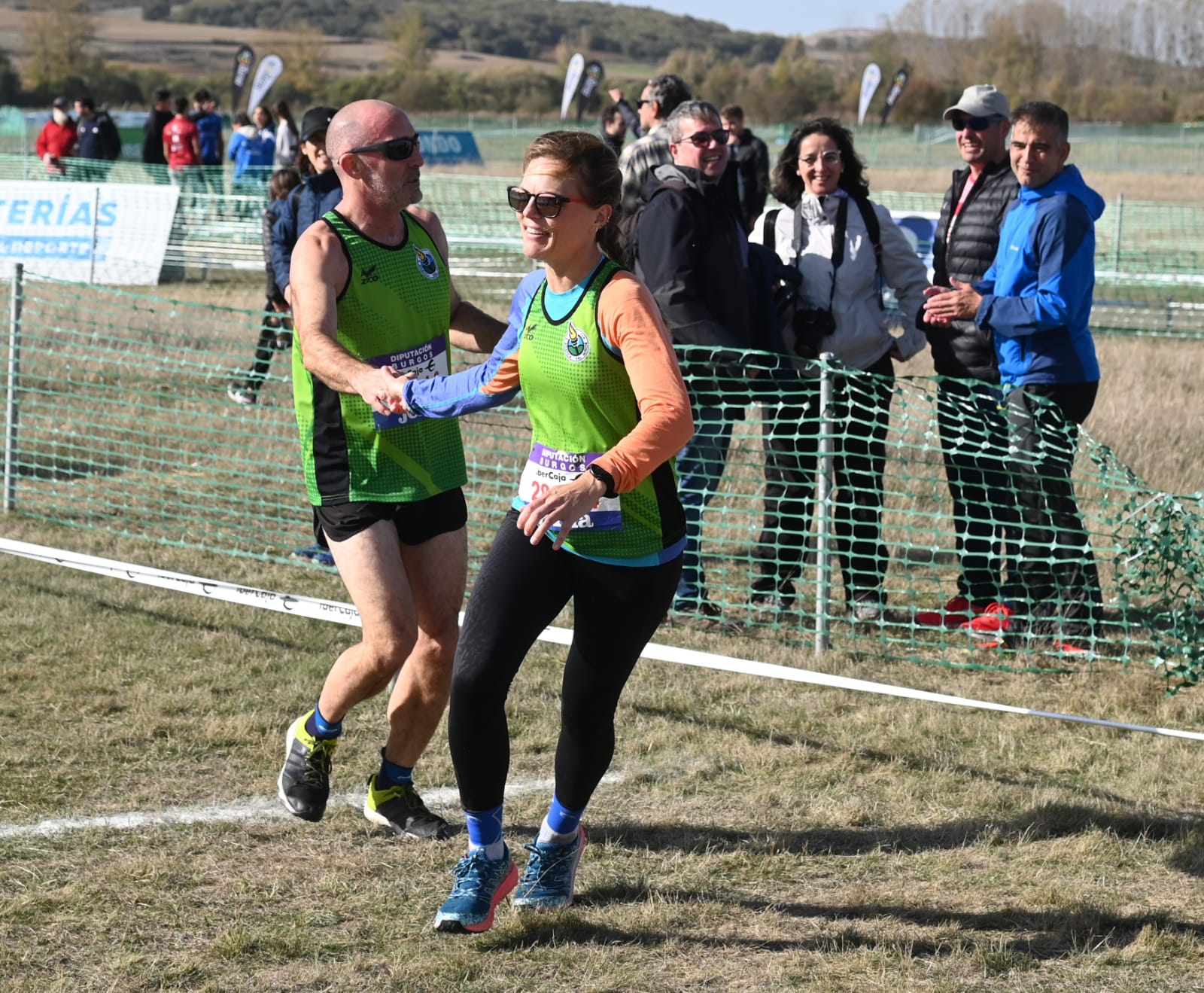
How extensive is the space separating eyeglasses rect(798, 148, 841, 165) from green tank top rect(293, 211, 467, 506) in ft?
9.18

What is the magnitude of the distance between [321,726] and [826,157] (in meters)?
3.54

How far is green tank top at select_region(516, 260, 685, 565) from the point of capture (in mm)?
3545

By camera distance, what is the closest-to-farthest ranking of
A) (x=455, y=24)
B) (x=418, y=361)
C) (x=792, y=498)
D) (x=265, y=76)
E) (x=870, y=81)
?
(x=418, y=361) → (x=792, y=498) → (x=265, y=76) → (x=870, y=81) → (x=455, y=24)

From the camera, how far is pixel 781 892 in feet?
13.9

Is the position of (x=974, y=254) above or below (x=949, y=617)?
above

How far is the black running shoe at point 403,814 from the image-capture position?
452 centimetres

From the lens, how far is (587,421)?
3.59m

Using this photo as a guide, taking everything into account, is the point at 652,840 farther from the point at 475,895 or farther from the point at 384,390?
the point at 384,390

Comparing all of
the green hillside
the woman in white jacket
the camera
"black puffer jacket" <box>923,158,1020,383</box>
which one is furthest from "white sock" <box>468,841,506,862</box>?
the green hillside

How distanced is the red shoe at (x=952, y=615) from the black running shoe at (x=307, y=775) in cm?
312

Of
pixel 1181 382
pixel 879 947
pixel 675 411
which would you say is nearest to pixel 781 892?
pixel 879 947

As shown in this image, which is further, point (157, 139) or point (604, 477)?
point (157, 139)

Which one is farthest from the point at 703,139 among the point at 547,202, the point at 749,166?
the point at 749,166

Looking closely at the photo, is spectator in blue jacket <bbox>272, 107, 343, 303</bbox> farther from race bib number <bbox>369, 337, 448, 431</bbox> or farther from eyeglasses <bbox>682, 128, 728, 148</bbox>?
race bib number <bbox>369, 337, 448, 431</bbox>
